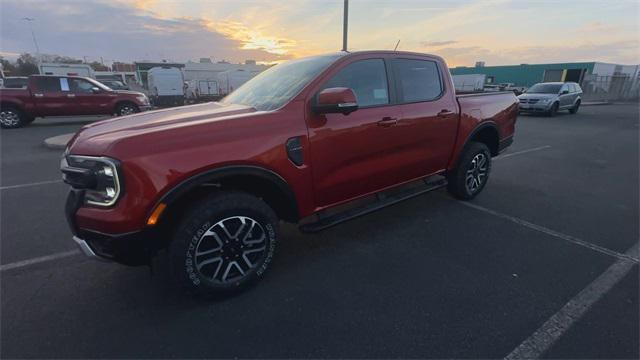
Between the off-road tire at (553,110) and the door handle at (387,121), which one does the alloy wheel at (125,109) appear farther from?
the off-road tire at (553,110)

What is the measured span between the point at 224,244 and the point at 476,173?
3700 mm

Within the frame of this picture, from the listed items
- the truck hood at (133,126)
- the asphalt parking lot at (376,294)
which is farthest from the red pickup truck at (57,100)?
the truck hood at (133,126)

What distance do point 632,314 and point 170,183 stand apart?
11.3ft

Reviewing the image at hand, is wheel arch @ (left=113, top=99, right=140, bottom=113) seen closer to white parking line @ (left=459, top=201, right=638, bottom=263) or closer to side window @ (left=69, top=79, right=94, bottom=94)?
side window @ (left=69, top=79, right=94, bottom=94)

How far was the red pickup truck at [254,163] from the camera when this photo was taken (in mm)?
2053

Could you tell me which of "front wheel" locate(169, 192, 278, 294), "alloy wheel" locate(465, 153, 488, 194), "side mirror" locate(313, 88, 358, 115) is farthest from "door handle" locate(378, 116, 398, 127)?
"alloy wheel" locate(465, 153, 488, 194)

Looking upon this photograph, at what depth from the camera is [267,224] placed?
2.58 meters

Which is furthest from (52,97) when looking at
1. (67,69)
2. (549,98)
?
(549,98)

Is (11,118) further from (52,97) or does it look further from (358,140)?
(358,140)

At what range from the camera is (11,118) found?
1174 centimetres

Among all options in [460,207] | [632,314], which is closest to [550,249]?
[632,314]

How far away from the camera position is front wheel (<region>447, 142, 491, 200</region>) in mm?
4285

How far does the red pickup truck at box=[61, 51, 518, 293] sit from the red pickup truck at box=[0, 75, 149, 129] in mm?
11995

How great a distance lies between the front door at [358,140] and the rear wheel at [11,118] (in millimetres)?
14416
